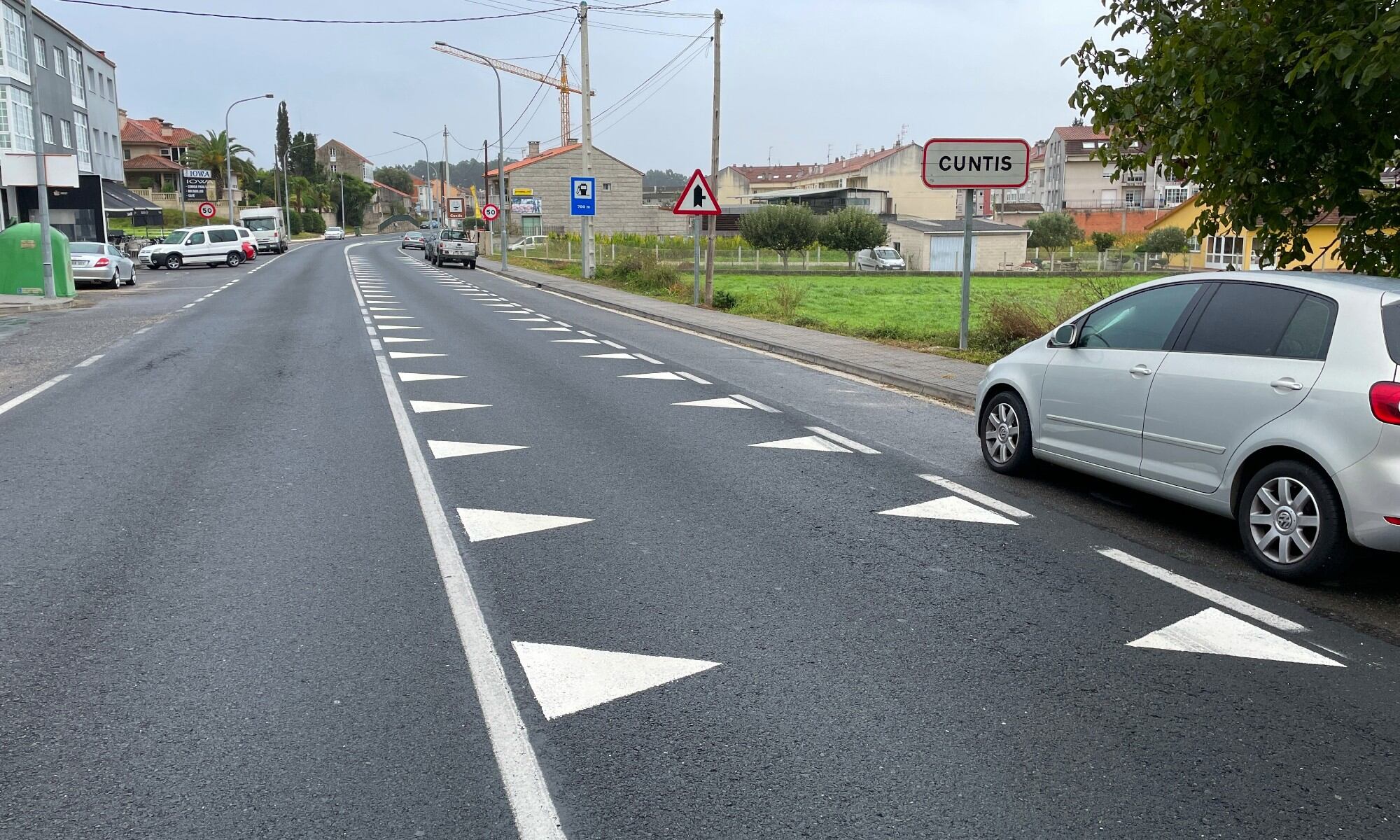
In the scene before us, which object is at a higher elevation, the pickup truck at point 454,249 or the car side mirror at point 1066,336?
the car side mirror at point 1066,336

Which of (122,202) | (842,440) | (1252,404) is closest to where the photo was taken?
(1252,404)

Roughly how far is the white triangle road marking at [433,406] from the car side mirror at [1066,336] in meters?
5.44

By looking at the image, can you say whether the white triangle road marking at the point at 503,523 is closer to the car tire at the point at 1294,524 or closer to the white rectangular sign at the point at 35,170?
the car tire at the point at 1294,524

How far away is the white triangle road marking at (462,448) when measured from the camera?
8.56 meters

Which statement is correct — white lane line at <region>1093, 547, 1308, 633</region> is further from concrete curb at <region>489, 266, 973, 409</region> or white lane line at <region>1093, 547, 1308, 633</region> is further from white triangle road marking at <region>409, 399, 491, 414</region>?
white triangle road marking at <region>409, 399, 491, 414</region>

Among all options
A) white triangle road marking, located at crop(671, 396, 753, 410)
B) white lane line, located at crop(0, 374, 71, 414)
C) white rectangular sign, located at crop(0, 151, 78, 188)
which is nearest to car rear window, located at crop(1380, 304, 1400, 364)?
white triangle road marking, located at crop(671, 396, 753, 410)

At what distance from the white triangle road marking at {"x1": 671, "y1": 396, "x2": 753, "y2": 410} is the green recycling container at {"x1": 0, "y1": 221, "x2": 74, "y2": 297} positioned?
71.6ft

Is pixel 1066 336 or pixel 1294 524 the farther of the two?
pixel 1066 336

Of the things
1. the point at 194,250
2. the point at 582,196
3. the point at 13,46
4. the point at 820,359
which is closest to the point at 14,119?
the point at 13,46

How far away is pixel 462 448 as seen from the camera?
28.9ft

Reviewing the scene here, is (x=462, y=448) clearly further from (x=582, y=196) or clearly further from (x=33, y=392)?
(x=582, y=196)

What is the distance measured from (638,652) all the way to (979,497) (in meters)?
3.58

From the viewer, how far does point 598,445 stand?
29.6 feet

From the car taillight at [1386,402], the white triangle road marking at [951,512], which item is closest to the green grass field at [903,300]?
the white triangle road marking at [951,512]
